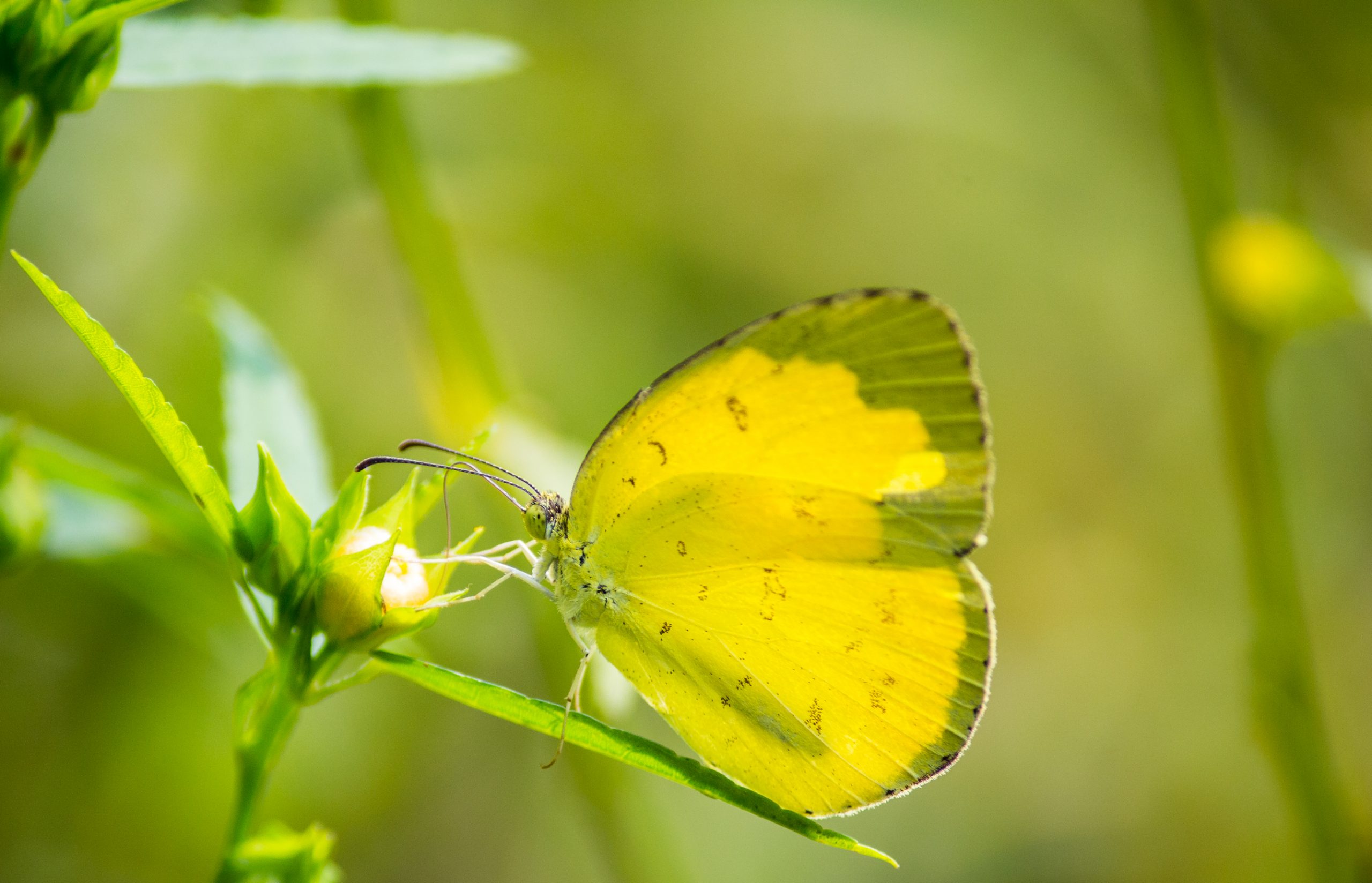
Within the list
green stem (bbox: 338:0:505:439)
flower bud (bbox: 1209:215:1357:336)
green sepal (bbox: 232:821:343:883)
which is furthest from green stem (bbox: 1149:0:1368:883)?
green sepal (bbox: 232:821:343:883)

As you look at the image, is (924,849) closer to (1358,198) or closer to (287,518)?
(1358,198)

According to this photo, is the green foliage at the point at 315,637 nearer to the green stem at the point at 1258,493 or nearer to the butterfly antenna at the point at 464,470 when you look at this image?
the butterfly antenna at the point at 464,470

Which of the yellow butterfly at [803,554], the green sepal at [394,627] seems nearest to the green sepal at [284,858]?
the green sepal at [394,627]

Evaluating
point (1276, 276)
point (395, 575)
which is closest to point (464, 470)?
point (395, 575)

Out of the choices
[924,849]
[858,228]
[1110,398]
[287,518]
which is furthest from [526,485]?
[1110,398]

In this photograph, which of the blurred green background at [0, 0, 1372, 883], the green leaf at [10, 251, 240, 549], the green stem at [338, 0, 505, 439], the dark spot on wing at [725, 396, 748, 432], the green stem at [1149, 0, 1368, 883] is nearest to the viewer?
the green leaf at [10, 251, 240, 549]

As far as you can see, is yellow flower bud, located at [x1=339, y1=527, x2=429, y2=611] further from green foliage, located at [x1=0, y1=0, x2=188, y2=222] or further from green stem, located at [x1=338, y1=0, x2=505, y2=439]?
green stem, located at [x1=338, y1=0, x2=505, y2=439]
